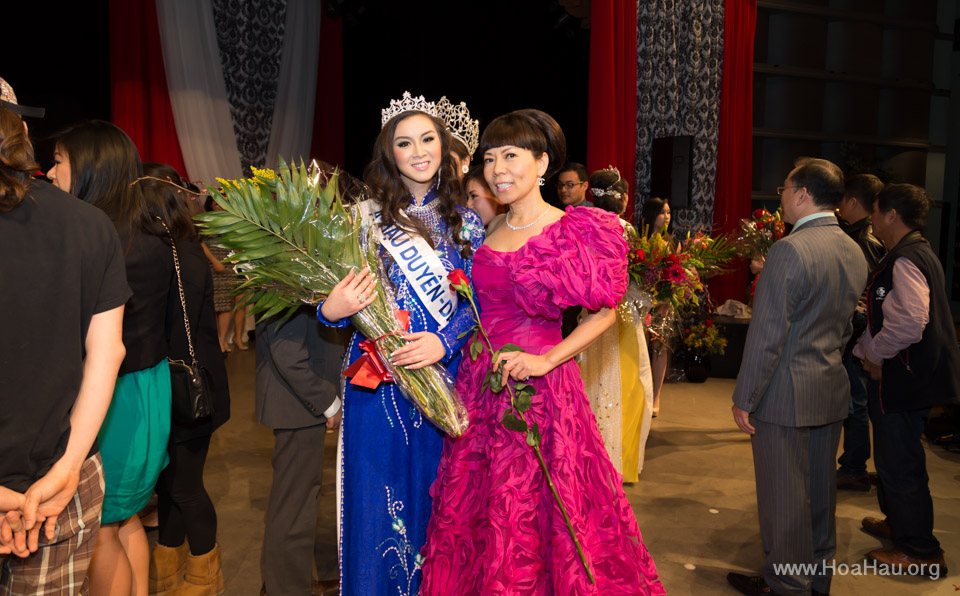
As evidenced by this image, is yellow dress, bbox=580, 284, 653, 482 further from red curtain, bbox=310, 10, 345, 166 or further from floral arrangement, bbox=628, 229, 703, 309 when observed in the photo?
red curtain, bbox=310, 10, 345, 166

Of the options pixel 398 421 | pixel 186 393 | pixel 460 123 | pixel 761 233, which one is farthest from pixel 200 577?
pixel 761 233

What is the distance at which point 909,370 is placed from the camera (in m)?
2.38

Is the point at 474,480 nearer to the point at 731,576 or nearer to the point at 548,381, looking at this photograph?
the point at 548,381

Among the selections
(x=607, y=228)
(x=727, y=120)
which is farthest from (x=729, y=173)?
(x=607, y=228)

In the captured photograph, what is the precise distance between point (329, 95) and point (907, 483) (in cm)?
655

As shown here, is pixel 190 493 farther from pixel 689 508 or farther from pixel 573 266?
pixel 689 508

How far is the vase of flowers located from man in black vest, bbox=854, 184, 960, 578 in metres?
2.65

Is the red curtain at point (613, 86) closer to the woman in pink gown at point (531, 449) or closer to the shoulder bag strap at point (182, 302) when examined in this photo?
the woman in pink gown at point (531, 449)

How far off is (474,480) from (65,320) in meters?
0.97

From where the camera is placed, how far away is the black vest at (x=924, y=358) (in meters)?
2.34

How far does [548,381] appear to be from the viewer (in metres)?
1.68

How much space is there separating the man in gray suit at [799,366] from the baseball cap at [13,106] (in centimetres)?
188

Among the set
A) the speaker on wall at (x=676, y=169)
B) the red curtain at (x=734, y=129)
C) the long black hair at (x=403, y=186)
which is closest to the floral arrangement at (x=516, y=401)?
the long black hair at (x=403, y=186)

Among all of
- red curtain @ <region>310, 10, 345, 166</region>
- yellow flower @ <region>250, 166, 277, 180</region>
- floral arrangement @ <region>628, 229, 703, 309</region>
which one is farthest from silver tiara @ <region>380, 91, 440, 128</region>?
red curtain @ <region>310, 10, 345, 166</region>
